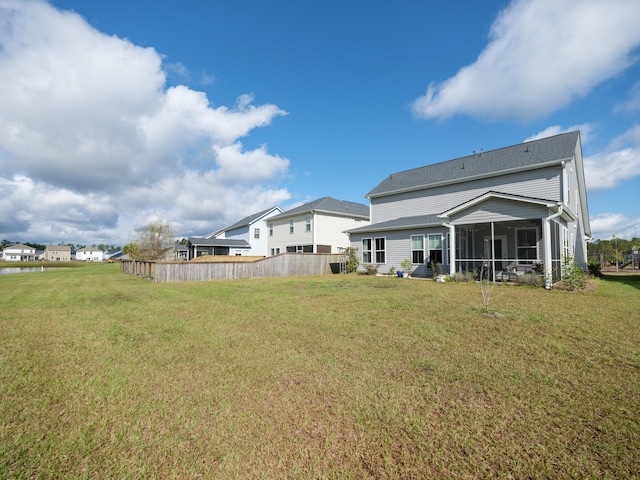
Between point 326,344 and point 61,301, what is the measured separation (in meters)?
10.5

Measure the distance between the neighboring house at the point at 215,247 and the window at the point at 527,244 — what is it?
29368 millimetres

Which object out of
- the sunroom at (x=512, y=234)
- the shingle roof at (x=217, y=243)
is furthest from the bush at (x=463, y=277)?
the shingle roof at (x=217, y=243)

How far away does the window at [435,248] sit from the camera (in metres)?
17.7

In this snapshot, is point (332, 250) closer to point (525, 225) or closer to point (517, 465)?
point (525, 225)

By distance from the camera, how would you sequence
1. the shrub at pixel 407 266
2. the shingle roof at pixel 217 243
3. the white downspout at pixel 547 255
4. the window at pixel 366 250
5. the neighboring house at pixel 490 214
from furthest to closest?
the shingle roof at pixel 217 243 → the window at pixel 366 250 → the shrub at pixel 407 266 → the neighboring house at pixel 490 214 → the white downspout at pixel 547 255

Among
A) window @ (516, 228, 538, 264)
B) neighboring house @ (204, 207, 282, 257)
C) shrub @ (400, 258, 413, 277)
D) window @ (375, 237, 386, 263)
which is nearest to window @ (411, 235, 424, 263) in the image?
shrub @ (400, 258, 413, 277)

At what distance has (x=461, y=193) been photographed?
1978 centimetres

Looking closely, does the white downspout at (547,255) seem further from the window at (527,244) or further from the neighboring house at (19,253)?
the neighboring house at (19,253)

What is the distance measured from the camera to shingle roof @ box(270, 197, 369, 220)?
92.2ft

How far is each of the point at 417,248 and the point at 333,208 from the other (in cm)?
1178

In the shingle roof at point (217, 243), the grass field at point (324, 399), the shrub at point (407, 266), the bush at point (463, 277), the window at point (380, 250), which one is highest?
the shingle roof at point (217, 243)

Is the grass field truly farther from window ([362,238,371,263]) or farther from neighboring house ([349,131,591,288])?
window ([362,238,371,263])

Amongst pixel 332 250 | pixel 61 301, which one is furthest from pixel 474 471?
pixel 332 250

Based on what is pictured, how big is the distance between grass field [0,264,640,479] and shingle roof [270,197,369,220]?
21.8 meters
